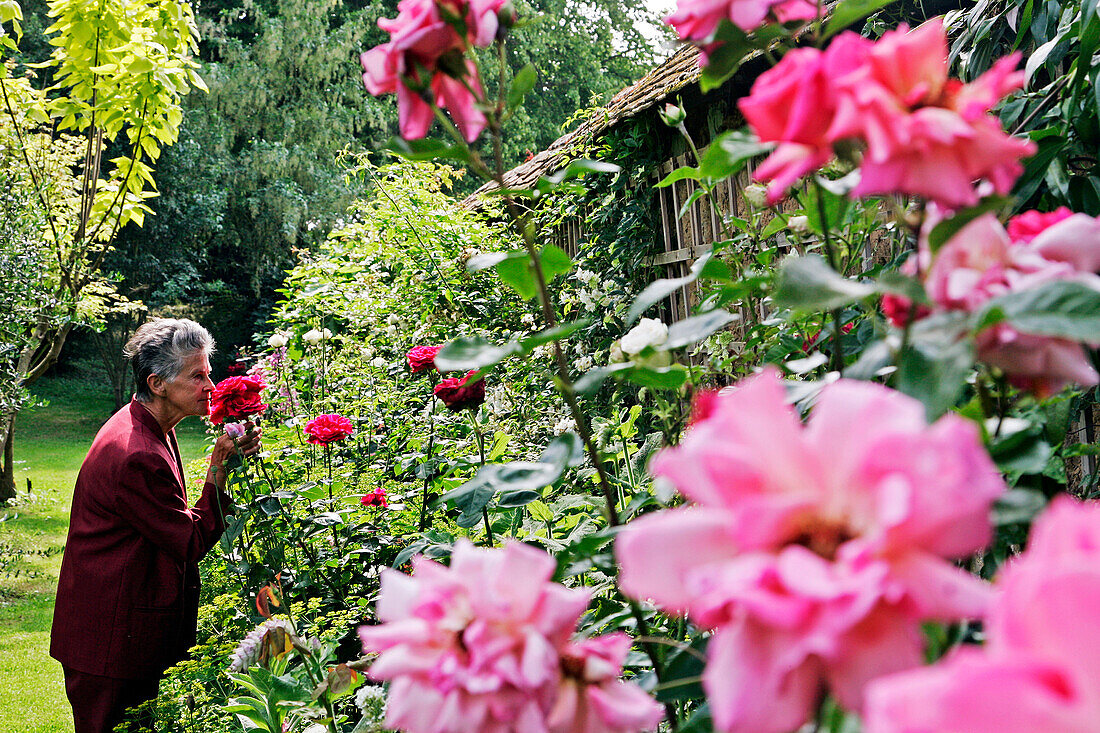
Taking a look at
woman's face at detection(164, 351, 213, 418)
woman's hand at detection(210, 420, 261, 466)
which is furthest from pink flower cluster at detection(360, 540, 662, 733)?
woman's face at detection(164, 351, 213, 418)

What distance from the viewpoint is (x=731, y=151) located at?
1.75 feet

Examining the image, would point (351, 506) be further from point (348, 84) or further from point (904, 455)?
point (348, 84)

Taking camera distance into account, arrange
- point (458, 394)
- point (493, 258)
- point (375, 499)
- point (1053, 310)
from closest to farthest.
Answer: point (1053, 310) < point (493, 258) < point (458, 394) < point (375, 499)

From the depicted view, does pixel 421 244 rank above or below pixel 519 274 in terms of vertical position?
below

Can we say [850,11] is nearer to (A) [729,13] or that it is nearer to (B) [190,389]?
(A) [729,13]

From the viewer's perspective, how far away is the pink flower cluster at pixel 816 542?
247 mm

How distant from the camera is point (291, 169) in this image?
47.0 ft

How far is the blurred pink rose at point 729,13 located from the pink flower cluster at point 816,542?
0.28 m

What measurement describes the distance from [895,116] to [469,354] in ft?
1.10

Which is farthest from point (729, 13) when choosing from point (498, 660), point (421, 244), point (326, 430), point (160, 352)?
point (421, 244)

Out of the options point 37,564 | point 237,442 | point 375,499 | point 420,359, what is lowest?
point 37,564

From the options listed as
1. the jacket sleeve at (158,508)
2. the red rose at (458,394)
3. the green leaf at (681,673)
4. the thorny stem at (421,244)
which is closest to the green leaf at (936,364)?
the green leaf at (681,673)

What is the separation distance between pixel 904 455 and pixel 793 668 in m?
0.07

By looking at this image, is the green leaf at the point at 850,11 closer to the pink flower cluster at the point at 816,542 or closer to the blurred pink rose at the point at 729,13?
the blurred pink rose at the point at 729,13
